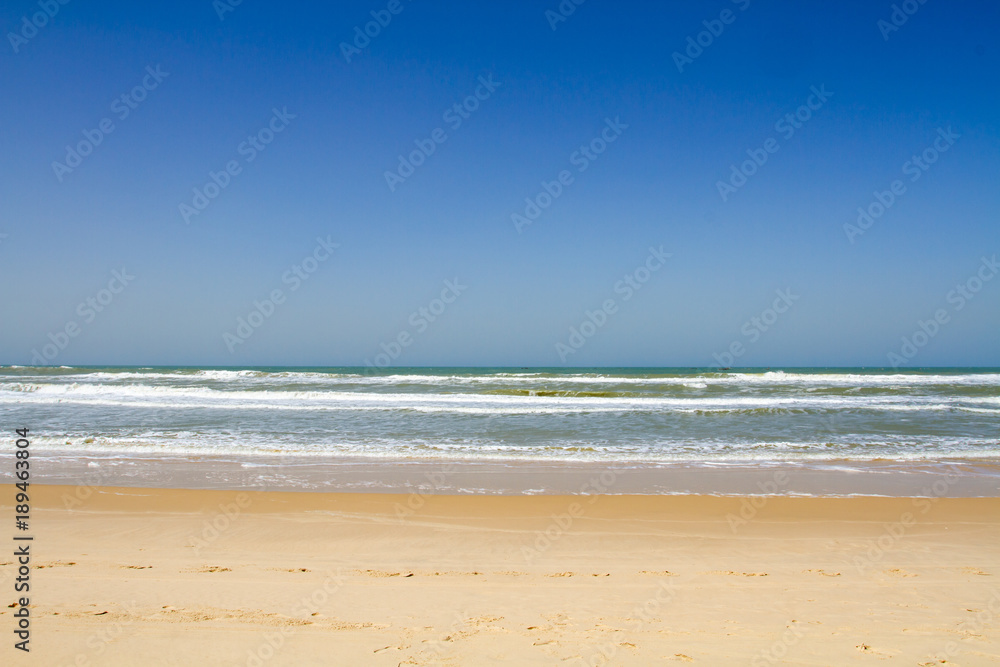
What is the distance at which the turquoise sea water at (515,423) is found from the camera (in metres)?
11.3

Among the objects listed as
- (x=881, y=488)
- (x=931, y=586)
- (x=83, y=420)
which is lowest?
(x=83, y=420)

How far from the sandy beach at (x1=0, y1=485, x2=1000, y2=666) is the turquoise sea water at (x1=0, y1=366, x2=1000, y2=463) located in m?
3.69

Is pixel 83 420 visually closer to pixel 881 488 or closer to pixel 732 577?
pixel 732 577

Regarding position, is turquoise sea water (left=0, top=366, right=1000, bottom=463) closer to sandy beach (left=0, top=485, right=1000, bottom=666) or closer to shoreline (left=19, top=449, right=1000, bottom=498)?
shoreline (left=19, top=449, right=1000, bottom=498)

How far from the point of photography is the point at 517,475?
30.4ft

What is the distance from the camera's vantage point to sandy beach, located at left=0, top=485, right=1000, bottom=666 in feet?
11.5

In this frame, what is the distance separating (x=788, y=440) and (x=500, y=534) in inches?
Answer: 365

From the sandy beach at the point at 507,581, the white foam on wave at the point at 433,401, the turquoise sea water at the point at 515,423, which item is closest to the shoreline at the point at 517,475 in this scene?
the turquoise sea water at the point at 515,423

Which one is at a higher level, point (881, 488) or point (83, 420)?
point (881, 488)

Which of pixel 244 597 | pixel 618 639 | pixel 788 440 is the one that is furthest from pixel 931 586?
pixel 788 440

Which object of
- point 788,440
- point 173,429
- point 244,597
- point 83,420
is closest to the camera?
point 244,597

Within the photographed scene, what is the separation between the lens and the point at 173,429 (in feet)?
44.0

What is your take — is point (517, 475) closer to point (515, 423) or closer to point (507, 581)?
point (507, 581)

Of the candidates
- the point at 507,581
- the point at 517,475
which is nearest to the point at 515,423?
the point at 517,475
